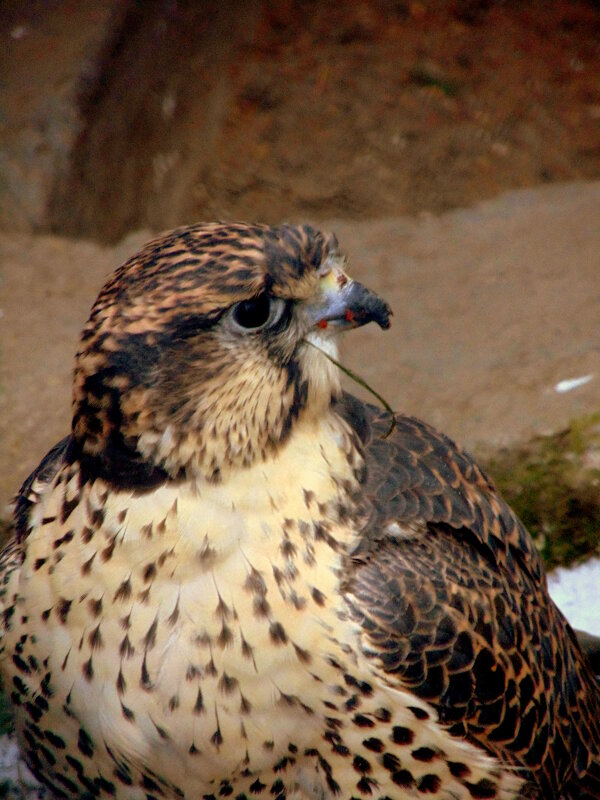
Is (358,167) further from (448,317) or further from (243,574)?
(243,574)

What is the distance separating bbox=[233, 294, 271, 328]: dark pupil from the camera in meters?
2.39

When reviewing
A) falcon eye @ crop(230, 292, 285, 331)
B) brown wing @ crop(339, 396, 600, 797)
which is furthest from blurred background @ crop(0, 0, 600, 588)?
falcon eye @ crop(230, 292, 285, 331)

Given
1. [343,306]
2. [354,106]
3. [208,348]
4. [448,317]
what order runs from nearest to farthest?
[208,348] → [343,306] → [448,317] → [354,106]

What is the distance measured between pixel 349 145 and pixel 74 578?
14.2ft

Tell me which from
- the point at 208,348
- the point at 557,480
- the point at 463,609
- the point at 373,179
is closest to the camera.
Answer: the point at 208,348

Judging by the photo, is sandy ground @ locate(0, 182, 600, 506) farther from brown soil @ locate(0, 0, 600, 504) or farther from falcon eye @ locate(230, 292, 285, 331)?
falcon eye @ locate(230, 292, 285, 331)

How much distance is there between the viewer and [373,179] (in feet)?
20.6

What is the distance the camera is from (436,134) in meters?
6.41

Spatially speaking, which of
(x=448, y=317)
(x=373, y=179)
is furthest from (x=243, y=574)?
(x=373, y=179)

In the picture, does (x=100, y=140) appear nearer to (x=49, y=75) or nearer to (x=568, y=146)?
(x=49, y=75)

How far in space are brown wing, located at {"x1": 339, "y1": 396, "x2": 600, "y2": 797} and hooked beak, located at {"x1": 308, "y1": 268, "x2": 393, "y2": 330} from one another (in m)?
0.35

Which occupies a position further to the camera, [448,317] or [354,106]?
[354,106]

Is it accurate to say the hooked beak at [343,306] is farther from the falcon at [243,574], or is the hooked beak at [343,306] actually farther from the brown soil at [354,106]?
the brown soil at [354,106]

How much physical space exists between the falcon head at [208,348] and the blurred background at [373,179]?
162cm
